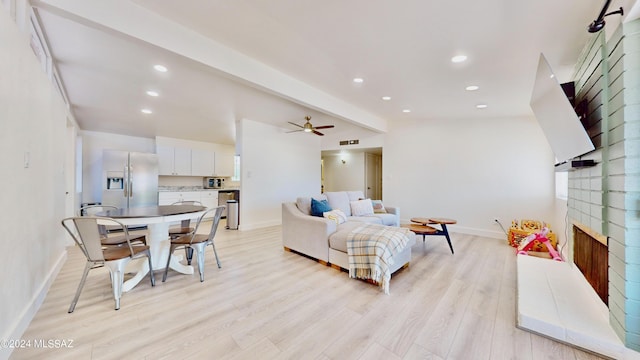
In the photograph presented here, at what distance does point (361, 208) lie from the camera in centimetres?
468

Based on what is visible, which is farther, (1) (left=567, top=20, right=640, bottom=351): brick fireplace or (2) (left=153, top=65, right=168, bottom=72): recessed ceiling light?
(2) (left=153, top=65, right=168, bottom=72): recessed ceiling light

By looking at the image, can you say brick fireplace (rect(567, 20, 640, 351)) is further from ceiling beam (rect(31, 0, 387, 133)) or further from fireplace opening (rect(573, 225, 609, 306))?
ceiling beam (rect(31, 0, 387, 133))

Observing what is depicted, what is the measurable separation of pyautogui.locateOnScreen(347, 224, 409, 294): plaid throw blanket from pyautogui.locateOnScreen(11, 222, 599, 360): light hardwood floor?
0.45 feet

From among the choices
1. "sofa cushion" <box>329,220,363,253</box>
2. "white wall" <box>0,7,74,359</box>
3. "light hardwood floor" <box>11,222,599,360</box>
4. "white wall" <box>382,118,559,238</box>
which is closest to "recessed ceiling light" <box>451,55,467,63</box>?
"sofa cushion" <box>329,220,363,253</box>

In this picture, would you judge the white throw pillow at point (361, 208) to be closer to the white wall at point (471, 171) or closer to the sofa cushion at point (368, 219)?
the sofa cushion at point (368, 219)

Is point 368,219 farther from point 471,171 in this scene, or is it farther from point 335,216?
point 471,171

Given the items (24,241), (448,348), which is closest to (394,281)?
(448,348)

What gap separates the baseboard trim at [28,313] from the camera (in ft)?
5.20

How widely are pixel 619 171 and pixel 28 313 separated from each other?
4.45 m

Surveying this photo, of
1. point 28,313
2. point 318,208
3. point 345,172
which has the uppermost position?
point 345,172

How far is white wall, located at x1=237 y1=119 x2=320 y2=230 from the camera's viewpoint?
5.57 meters

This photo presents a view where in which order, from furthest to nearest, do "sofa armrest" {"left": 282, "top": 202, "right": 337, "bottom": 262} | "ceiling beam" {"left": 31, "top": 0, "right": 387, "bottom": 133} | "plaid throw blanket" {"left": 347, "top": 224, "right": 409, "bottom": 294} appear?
1. "sofa armrest" {"left": 282, "top": 202, "right": 337, "bottom": 262}
2. "plaid throw blanket" {"left": 347, "top": 224, "right": 409, "bottom": 294}
3. "ceiling beam" {"left": 31, "top": 0, "right": 387, "bottom": 133}

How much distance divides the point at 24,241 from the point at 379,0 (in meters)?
3.30

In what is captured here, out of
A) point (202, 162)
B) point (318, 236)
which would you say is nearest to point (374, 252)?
point (318, 236)
